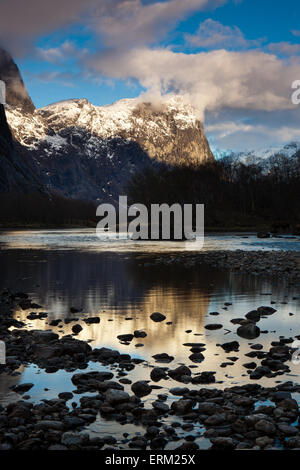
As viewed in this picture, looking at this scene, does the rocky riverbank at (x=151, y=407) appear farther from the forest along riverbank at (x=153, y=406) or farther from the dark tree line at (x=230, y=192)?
the dark tree line at (x=230, y=192)

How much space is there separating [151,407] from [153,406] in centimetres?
8

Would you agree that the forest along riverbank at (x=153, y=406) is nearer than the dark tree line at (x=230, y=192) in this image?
Yes

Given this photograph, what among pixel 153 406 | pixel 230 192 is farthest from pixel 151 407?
pixel 230 192

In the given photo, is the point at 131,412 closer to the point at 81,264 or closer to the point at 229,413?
the point at 229,413

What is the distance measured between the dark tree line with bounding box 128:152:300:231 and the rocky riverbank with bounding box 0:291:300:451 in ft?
342

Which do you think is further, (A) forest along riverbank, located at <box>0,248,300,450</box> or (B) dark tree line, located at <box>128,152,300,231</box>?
(B) dark tree line, located at <box>128,152,300,231</box>

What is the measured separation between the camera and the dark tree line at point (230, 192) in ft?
395

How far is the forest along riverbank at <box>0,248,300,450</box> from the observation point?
21.8 feet

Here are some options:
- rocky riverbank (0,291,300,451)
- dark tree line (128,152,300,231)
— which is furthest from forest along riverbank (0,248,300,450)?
dark tree line (128,152,300,231)

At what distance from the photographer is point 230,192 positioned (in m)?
137

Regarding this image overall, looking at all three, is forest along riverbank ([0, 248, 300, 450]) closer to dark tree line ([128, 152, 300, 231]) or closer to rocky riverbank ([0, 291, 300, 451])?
rocky riverbank ([0, 291, 300, 451])

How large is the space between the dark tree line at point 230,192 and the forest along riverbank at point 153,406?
10402 centimetres

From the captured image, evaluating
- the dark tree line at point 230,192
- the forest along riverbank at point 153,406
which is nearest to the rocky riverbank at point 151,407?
the forest along riverbank at point 153,406

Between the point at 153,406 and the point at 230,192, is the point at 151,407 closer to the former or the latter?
the point at 153,406
